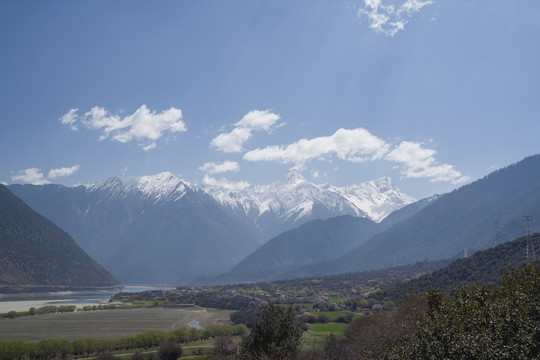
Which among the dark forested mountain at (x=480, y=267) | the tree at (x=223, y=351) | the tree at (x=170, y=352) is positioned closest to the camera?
the tree at (x=223, y=351)

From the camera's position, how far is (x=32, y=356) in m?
68.1

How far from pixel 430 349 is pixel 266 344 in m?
14.4

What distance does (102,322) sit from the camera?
109250mm

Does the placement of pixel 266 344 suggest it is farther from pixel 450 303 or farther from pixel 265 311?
pixel 450 303

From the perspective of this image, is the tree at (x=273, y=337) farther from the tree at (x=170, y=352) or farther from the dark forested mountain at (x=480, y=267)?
the dark forested mountain at (x=480, y=267)

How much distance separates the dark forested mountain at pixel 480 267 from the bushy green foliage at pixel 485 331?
59.8 metres

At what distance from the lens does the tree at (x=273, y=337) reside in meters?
32.0

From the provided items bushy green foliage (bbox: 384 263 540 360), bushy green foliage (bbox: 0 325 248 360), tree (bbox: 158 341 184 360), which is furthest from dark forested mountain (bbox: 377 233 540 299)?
bushy green foliage (bbox: 384 263 540 360)

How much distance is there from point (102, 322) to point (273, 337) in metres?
Answer: 91.9

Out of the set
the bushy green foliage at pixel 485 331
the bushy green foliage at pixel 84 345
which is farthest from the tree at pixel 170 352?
the bushy green foliage at pixel 485 331

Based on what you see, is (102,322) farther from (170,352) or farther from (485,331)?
(485,331)

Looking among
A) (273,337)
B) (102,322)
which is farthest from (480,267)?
(102,322)

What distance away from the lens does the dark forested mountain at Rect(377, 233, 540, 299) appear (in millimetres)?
85812

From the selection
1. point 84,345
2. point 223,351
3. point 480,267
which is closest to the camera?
point 223,351
